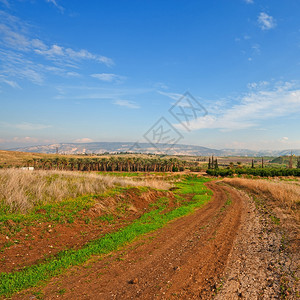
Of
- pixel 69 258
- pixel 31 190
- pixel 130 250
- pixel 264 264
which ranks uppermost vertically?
pixel 31 190

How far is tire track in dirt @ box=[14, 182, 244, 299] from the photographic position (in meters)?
4.98

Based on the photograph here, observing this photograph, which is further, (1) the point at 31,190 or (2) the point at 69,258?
(1) the point at 31,190

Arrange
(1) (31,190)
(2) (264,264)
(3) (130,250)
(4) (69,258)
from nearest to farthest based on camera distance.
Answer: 1. (2) (264,264)
2. (4) (69,258)
3. (3) (130,250)
4. (1) (31,190)

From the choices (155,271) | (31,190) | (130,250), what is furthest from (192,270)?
(31,190)

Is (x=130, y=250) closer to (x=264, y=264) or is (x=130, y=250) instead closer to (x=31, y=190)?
(x=264, y=264)

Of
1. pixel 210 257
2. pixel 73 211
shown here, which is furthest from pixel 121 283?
pixel 73 211

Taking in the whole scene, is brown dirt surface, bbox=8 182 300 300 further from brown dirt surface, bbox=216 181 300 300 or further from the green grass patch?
the green grass patch

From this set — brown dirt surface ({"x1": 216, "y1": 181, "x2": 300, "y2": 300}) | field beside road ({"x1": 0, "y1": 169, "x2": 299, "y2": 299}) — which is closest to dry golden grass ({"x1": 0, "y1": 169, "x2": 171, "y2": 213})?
field beside road ({"x1": 0, "y1": 169, "x2": 299, "y2": 299})

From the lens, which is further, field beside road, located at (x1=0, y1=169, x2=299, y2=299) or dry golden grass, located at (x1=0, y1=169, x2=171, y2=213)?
dry golden grass, located at (x1=0, y1=169, x2=171, y2=213)

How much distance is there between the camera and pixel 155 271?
20.0 feet

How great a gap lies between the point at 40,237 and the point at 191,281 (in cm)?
636

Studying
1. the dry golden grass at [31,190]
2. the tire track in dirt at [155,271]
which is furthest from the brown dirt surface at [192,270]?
the dry golden grass at [31,190]

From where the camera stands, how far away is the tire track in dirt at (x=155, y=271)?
16.3 feet

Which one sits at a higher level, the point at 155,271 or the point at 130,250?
the point at 155,271
